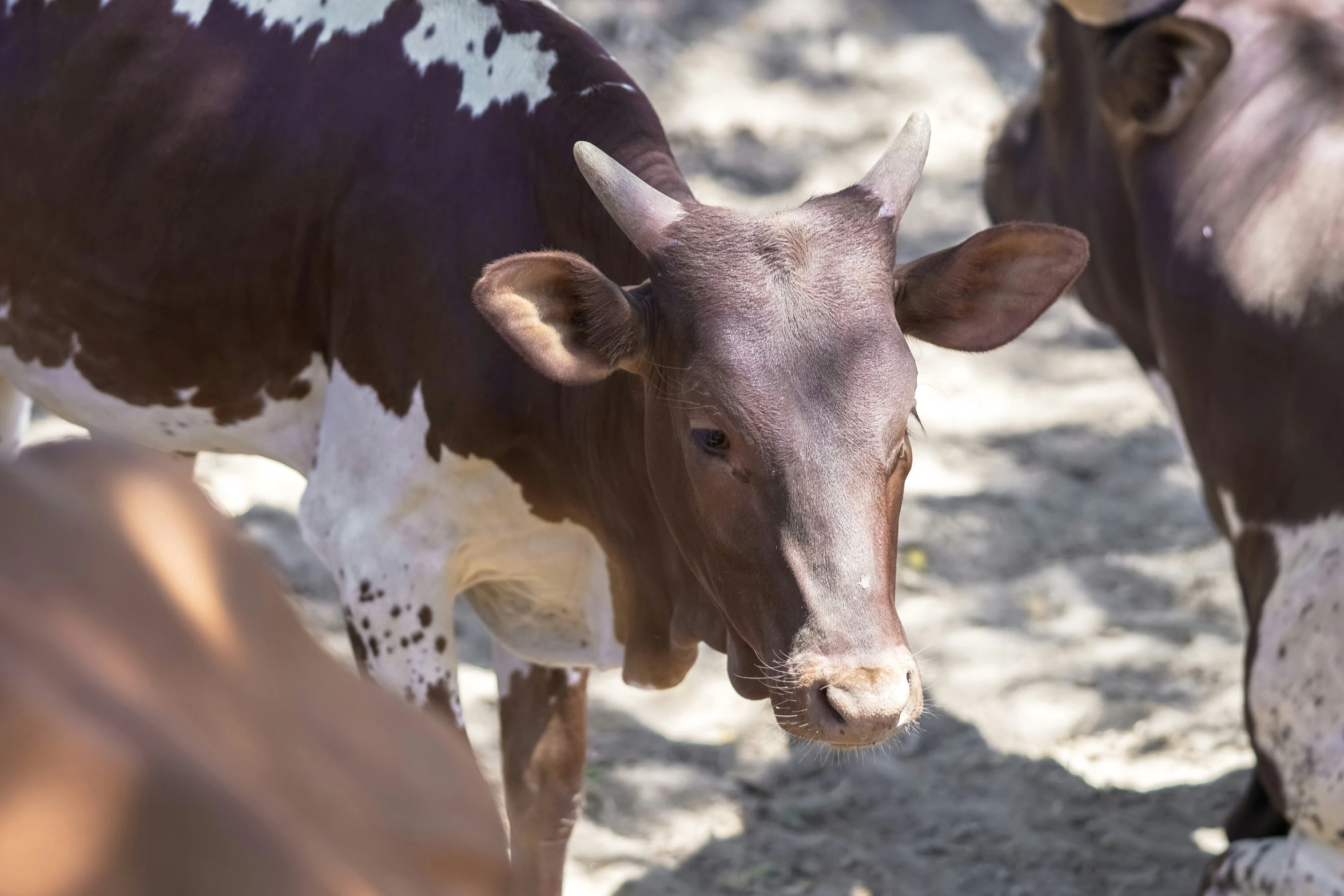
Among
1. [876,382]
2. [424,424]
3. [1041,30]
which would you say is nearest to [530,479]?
[424,424]

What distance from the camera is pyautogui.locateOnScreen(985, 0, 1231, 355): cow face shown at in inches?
137

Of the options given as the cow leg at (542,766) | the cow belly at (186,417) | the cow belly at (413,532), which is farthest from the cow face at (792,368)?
the cow leg at (542,766)

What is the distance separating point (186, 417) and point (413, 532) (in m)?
0.62

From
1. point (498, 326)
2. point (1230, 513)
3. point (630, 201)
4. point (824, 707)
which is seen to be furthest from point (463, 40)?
point (1230, 513)

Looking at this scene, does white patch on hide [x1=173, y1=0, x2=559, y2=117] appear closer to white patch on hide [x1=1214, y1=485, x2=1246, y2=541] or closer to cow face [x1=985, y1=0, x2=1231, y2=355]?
cow face [x1=985, y1=0, x2=1231, y2=355]

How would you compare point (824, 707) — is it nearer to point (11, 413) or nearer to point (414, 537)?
point (414, 537)

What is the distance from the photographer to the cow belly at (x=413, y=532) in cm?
282

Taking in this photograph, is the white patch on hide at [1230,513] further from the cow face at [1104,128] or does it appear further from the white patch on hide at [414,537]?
the white patch on hide at [414,537]

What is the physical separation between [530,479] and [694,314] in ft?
2.25

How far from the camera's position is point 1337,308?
3016 millimetres

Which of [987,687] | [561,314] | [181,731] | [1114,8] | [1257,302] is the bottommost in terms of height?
[987,687]

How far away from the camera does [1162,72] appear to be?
3541 mm

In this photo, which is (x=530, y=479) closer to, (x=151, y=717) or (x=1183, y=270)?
(x=1183, y=270)

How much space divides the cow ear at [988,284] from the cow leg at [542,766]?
1.29 m
